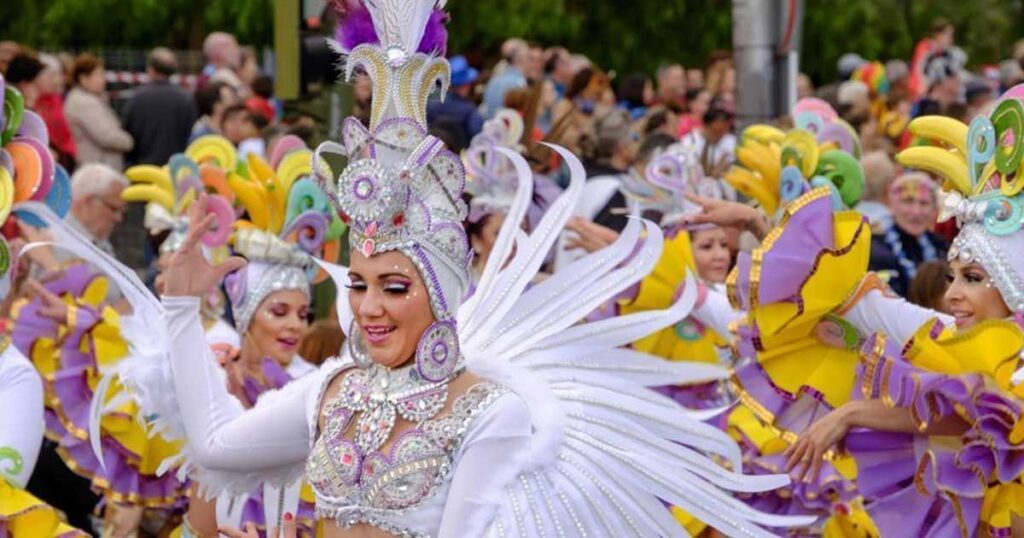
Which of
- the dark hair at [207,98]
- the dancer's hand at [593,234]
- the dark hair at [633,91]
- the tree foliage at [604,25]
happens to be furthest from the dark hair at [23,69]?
the tree foliage at [604,25]

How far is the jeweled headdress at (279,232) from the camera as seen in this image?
316 inches

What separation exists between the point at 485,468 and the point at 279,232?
3.21 metres

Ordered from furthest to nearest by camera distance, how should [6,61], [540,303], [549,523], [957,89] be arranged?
[957,89] → [6,61] → [540,303] → [549,523]

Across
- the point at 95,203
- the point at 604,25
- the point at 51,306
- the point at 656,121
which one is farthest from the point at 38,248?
the point at 604,25

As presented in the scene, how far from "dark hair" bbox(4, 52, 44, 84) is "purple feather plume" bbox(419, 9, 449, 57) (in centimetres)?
757

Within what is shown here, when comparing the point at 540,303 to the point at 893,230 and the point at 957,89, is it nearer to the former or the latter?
the point at 893,230

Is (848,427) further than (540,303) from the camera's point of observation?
Yes

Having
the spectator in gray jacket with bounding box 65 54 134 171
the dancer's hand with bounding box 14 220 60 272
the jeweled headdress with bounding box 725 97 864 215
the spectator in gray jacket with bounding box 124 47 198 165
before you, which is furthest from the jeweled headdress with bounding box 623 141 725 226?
the spectator in gray jacket with bounding box 124 47 198 165

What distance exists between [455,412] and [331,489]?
13.8 inches

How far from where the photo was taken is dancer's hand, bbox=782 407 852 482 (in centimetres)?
611

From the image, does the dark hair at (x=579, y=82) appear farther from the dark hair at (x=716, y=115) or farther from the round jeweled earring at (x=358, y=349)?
the round jeweled earring at (x=358, y=349)

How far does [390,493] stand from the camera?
16.9 ft

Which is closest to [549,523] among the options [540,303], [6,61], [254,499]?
[540,303]

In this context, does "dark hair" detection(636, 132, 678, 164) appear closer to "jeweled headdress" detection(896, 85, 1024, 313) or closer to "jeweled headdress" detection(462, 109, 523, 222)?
"jeweled headdress" detection(462, 109, 523, 222)
